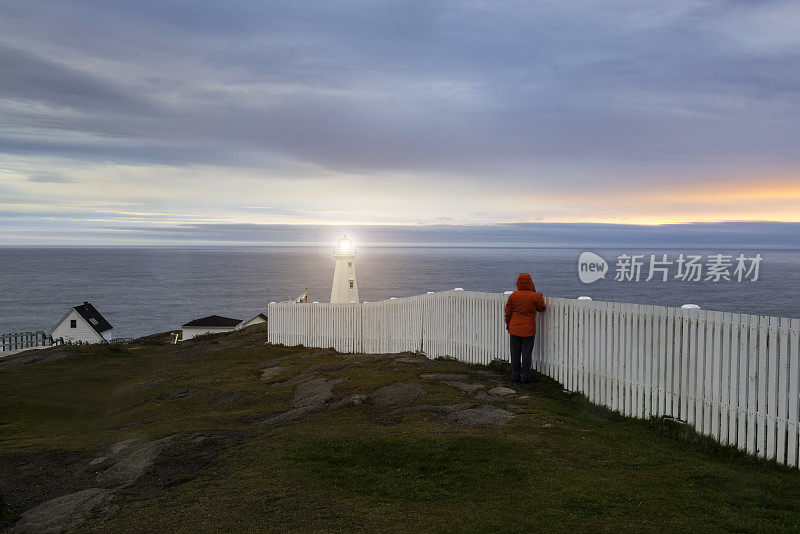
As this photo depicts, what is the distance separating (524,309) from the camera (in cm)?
1075

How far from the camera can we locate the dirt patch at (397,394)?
30.9 ft

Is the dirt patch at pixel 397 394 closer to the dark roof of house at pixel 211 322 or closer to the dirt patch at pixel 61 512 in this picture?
the dirt patch at pixel 61 512

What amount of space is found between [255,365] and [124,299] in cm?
8908

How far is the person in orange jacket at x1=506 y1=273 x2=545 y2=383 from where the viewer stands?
1071 cm

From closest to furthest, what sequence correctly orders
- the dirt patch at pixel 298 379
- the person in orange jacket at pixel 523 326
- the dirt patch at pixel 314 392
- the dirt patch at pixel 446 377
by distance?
the dirt patch at pixel 314 392
the person in orange jacket at pixel 523 326
the dirt patch at pixel 446 377
the dirt patch at pixel 298 379

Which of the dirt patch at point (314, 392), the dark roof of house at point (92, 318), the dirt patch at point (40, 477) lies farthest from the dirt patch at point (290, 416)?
the dark roof of house at point (92, 318)

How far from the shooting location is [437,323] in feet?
48.3

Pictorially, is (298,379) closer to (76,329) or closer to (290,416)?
(290,416)

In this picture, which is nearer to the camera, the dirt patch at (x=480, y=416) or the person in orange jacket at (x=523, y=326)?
the dirt patch at (x=480, y=416)

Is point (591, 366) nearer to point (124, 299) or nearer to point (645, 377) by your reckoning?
point (645, 377)

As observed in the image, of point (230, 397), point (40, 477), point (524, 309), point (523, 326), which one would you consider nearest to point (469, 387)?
point (523, 326)

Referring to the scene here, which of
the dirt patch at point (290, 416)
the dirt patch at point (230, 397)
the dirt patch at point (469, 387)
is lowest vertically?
the dirt patch at point (230, 397)

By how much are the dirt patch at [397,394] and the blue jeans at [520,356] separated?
73.6 inches

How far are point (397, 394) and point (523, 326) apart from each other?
2703 mm
